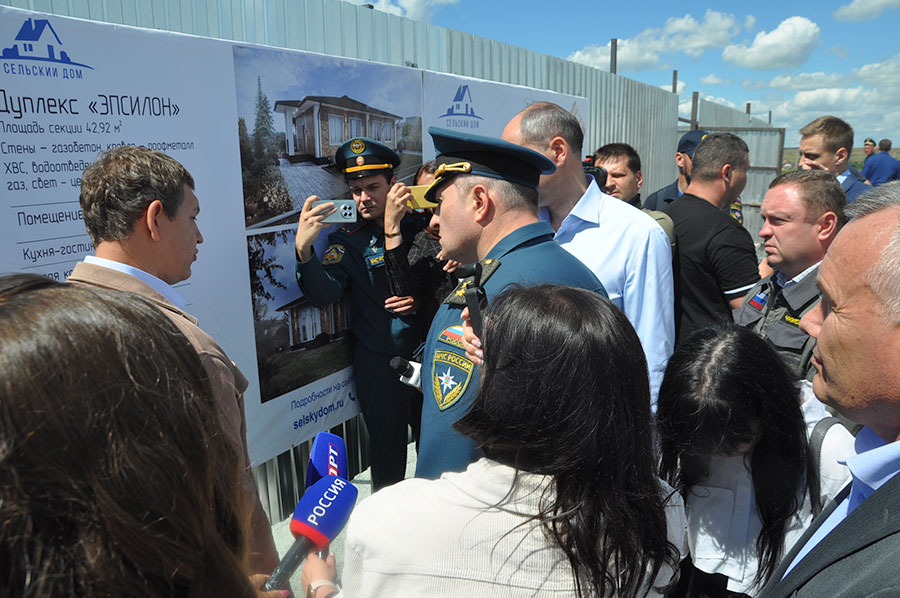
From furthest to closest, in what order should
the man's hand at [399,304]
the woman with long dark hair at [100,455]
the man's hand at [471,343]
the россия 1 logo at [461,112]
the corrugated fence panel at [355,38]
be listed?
the россия 1 logo at [461,112] < the man's hand at [399,304] < the corrugated fence panel at [355,38] < the man's hand at [471,343] < the woman with long dark hair at [100,455]

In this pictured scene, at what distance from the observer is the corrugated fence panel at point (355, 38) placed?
2545 mm

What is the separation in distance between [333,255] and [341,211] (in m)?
0.27

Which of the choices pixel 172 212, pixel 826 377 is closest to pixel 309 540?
pixel 826 377

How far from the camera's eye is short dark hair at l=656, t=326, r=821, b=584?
1.79m

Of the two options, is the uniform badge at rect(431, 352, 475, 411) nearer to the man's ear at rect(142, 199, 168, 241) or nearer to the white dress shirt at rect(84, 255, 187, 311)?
the white dress shirt at rect(84, 255, 187, 311)

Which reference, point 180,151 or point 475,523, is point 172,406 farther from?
point 180,151

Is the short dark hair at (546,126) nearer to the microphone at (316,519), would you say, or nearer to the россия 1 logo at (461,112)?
the россия 1 logo at (461,112)

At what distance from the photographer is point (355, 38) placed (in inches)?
140

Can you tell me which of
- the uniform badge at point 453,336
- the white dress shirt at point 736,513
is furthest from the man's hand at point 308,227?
the white dress shirt at point 736,513

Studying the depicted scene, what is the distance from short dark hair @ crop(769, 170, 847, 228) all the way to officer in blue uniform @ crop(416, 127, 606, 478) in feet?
4.40

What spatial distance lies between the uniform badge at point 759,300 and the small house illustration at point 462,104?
2206 mm

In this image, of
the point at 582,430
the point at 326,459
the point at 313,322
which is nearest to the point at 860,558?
the point at 582,430

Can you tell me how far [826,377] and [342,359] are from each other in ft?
8.35

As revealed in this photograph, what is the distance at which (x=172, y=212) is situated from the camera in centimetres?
196
